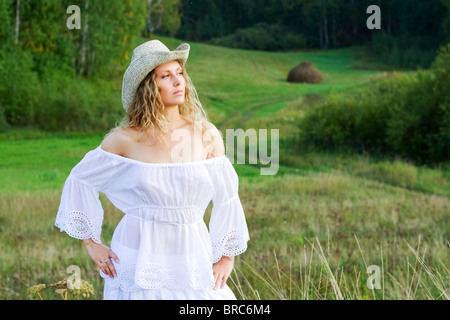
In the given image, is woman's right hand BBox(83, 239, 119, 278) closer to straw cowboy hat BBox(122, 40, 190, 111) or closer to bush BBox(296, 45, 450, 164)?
straw cowboy hat BBox(122, 40, 190, 111)

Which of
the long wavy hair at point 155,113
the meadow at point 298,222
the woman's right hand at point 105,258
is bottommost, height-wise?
the meadow at point 298,222

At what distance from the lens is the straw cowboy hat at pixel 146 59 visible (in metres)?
2.89

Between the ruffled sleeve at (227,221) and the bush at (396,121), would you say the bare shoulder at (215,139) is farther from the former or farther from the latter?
the bush at (396,121)

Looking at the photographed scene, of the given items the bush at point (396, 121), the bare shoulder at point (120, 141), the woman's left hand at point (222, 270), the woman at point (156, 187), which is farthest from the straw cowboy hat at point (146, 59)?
the bush at point (396, 121)

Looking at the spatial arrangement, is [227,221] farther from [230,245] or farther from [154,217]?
[154,217]

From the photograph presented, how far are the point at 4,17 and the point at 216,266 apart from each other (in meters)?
23.2

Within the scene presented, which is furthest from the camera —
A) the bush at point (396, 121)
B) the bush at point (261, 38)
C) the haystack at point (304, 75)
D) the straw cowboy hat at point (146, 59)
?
the haystack at point (304, 75)

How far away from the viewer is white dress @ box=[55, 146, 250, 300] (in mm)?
2914

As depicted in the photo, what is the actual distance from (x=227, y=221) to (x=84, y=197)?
2.26 ft

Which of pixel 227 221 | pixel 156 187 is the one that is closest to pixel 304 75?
pixel 227 221

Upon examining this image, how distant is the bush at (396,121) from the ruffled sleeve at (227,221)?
15.2m

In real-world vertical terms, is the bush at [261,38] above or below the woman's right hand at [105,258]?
above

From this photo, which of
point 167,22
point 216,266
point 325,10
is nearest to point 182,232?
point 216,266
